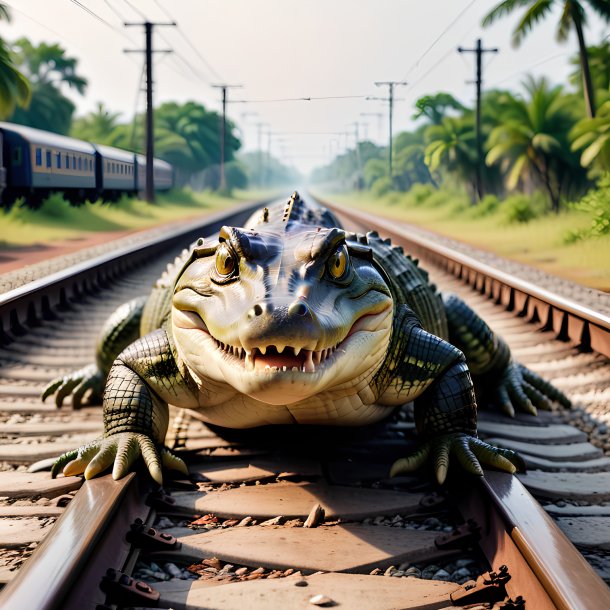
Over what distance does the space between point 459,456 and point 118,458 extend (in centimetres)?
147

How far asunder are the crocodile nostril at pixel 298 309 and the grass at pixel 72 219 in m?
11.5

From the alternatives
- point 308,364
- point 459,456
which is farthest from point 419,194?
point 308,364

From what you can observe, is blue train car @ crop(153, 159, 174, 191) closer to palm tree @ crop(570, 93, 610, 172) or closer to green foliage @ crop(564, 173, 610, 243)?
palm tree @ crop(570, 93, 610, 172)

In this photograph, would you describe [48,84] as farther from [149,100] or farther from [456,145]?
[456,145]

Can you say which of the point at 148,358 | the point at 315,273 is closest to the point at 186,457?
the point at 148,358

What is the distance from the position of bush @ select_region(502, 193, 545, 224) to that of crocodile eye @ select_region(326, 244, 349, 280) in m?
15.9

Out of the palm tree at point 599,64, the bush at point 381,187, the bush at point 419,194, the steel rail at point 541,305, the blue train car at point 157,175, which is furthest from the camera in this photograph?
the blue train car at point 157,175

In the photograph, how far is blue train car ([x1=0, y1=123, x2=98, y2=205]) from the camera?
19984 millimetres

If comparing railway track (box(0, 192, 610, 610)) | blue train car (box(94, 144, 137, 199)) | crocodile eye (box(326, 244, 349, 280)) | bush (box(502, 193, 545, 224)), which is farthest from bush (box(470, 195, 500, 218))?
crocodile eye (box(326, 244, 349, 280))

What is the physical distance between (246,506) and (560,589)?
135 cm

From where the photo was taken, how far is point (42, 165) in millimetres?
20969

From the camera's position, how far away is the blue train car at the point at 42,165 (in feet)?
65.6

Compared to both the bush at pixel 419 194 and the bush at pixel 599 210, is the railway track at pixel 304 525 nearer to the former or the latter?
the bush at pixel 599 210

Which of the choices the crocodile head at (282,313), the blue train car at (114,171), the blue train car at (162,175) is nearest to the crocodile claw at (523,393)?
the crocodile head at (282,313)
